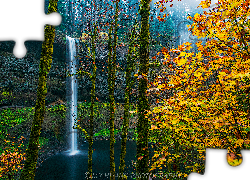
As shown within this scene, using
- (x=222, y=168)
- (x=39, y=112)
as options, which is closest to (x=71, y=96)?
(x=39, y=112)

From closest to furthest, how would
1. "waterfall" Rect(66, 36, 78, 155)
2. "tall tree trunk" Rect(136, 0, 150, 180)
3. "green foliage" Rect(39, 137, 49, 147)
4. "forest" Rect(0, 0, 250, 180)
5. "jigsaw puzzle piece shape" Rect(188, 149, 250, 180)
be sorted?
"jigsaw puzzle piece shape" Rect(188, 149, 250, 180), "forest" Rect(0, 0, 250, 180), "tall tree trunk" Rect(136, 0, 150, 180), "green foliage" Rect(39, 137, 49, 147), "waterfall" Rect(66, 36, 78, 155)

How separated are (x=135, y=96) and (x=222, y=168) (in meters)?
7.46

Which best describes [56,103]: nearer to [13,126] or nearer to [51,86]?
[51,86]

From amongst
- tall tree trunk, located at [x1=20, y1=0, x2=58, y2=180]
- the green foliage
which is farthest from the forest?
the green foliage

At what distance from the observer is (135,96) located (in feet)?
28.8

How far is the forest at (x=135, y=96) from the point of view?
2.68 m

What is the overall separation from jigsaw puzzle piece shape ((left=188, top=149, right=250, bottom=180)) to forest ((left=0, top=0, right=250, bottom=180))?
0.14 ft

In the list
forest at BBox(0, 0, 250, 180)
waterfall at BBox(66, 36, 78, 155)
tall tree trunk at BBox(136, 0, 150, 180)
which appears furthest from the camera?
waterfall at BBox(66, 36, 78, 155)

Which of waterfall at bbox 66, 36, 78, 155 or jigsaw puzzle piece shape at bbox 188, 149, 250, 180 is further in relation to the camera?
waterfall at bbox 66, 36, 78, 155

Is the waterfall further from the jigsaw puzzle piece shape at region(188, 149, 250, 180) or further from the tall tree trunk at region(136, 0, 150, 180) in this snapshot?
the jigsaw puzzle piece shape at region(188, 149, 250, 180)

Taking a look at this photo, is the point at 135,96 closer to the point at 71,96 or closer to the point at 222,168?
the point at 222,168

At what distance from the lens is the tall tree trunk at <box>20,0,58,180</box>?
407 cm

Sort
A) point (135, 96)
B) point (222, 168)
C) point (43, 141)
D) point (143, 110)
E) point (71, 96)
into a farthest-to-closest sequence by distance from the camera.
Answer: point (71, 96), point (43, 141), point (135, 96), point (143, 110), point (222, 168)

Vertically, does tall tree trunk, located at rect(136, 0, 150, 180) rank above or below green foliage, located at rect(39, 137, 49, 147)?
above
